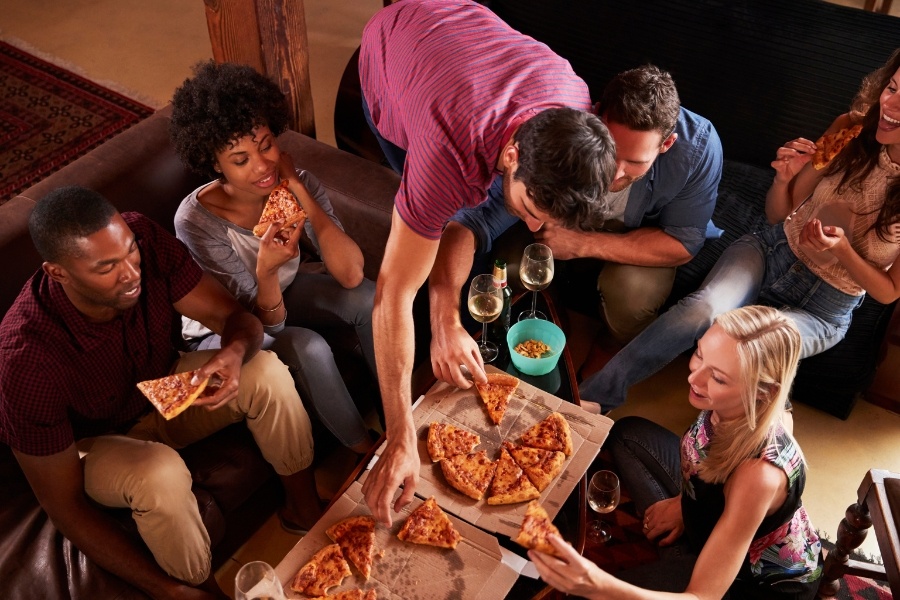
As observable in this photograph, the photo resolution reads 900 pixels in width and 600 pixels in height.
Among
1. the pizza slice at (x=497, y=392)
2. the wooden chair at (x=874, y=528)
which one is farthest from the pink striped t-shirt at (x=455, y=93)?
the wooden chair at (x=874, y=528)

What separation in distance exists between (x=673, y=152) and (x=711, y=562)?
1496 millimetres

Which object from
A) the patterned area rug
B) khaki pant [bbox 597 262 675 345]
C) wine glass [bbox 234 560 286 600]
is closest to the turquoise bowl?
khaki pant [bbox 597 262 675 345]

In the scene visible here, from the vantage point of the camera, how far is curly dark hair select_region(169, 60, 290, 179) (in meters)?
2.74

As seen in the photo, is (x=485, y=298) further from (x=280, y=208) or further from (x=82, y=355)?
(x=82, y=355)

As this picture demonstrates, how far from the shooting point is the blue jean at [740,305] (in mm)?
3041

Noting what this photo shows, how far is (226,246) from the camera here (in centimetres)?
290

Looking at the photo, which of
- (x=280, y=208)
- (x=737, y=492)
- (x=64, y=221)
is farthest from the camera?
(x=280, y=208)

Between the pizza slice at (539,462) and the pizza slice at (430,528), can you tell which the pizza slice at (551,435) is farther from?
the pizza slice at (430,528)

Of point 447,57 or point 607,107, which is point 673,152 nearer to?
point 607,107

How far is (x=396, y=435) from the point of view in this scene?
233 cm

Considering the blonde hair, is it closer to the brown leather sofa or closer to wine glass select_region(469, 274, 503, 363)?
wine glass select_region(469, 274, 503, 363)

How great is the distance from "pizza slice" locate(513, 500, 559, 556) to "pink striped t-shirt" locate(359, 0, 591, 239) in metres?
0.88

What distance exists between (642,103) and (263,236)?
1.37 m

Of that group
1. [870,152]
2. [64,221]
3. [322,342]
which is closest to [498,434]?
[322,342]
